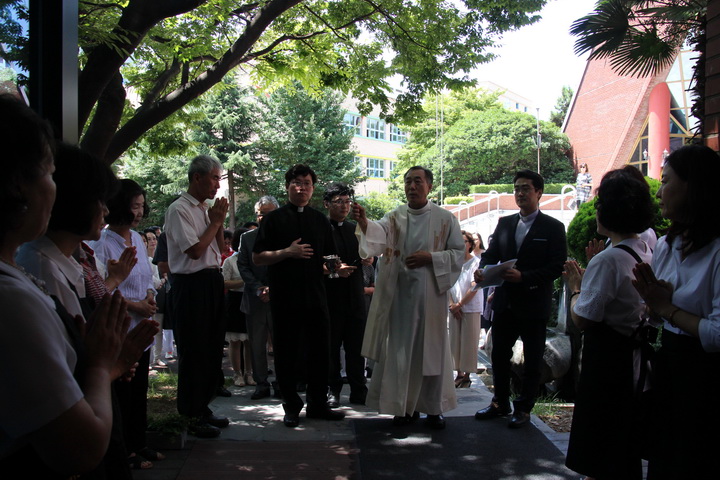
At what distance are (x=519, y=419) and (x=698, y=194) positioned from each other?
301 cm

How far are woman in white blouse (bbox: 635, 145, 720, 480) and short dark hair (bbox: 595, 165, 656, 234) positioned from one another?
49cm

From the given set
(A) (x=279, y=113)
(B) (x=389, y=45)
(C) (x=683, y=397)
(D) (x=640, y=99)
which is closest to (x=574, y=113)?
(D) (x=640, y=99)

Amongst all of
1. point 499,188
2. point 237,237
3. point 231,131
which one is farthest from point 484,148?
point 237,237

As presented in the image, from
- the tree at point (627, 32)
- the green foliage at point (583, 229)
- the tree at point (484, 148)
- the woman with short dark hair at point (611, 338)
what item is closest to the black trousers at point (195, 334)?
the woman with short dark hair at point (611, 338)

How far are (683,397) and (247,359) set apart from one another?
18.7ft

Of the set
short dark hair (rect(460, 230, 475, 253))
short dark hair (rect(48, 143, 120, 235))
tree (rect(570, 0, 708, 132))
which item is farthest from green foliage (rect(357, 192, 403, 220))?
short dark hair (rect(48, 143, 120, 235))

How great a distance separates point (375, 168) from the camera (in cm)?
5366

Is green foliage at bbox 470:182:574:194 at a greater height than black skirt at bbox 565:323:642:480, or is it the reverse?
green foliage at bbox 470:182:574:194

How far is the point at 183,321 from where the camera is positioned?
443 cm

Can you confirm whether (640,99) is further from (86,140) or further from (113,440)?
(113,440)

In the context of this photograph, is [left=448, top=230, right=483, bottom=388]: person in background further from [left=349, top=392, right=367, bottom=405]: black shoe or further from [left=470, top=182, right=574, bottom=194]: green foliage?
[left=470, top=182, right=574, bottom=194]: green foliage

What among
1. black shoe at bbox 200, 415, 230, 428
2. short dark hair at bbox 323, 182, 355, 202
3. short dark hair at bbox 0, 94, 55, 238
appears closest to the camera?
short dark hair at bbox 0, 94, 55, 238

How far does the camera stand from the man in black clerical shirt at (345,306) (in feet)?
19.5

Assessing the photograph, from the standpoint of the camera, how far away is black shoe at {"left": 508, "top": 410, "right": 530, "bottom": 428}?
16.2 feet
